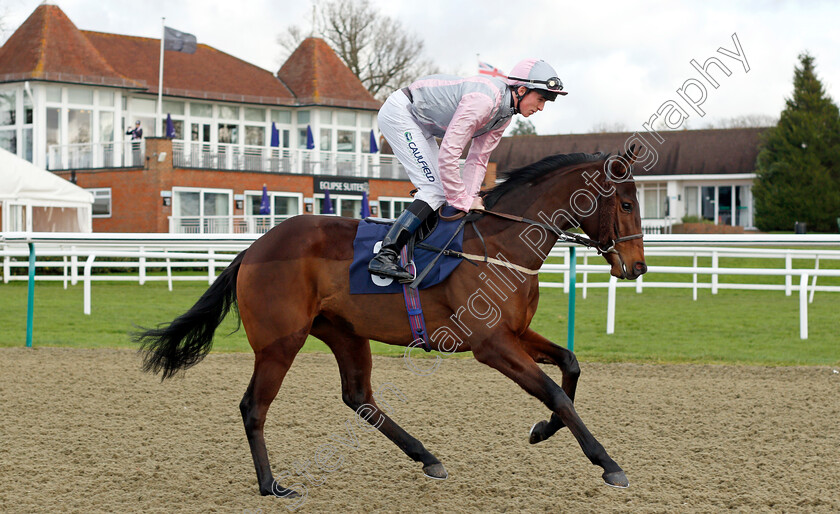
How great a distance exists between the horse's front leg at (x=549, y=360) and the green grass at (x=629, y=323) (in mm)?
4137

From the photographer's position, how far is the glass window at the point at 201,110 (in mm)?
33969

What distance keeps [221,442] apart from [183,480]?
2.77 feet

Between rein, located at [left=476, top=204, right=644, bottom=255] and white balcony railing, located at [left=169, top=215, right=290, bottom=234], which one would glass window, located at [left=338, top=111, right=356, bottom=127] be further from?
rein, located at [left=476, top=204, right=644, bottom=255]

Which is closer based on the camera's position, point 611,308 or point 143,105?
point 611,308

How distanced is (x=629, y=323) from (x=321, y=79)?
2641 cm

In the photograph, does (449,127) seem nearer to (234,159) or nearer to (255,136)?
(234,159)

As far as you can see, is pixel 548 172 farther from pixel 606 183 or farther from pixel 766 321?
pixel 766 321

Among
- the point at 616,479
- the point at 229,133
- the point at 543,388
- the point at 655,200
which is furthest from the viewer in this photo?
the point at 655,200

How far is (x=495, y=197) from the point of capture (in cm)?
461

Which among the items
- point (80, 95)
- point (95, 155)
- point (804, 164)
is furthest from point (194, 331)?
point (804, 164)

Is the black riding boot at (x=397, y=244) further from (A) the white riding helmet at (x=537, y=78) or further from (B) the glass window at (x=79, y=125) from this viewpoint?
(B) the glass window at (x=79, y=125)

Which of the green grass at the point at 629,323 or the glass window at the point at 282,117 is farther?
the glass window at the point at 282,117

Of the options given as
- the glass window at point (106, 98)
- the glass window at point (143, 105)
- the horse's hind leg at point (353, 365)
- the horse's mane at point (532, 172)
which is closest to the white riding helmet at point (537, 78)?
the horse's mane at point (532, 172)

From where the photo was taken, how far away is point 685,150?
134 feet
